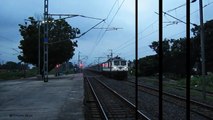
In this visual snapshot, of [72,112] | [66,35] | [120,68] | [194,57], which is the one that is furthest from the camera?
[66,35]

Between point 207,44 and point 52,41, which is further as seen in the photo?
point 52,41

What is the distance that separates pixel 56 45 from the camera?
221ft

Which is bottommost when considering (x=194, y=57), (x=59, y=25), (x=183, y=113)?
(x=183, y=113)

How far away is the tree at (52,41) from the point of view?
67.5 meters

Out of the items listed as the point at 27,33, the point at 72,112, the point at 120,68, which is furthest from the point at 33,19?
the point at 72,112

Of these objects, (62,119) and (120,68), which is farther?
(120,68)

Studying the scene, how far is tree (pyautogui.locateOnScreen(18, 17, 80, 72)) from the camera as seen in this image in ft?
221

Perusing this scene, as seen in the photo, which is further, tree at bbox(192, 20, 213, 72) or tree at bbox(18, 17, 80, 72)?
tree at bbox(18, 17, 80, 72)

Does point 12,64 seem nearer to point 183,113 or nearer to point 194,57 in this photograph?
point 194,57

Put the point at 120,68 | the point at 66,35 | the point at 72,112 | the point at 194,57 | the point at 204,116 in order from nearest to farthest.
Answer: the point at 204,116, the point at 72,112, the point at 120,68, the point at 194,57, the point at 66,35

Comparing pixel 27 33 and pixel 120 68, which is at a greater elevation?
pixel 27 33

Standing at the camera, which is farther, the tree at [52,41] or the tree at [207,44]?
the tree at [52,41]

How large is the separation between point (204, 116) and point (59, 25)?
56596 mm

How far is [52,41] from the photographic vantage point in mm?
69000
